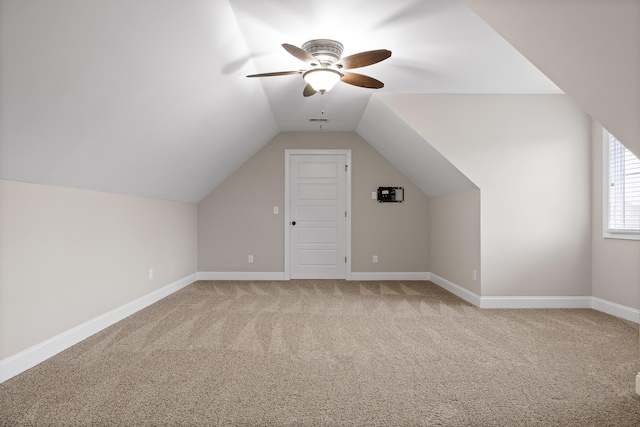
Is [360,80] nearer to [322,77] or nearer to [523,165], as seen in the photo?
[322,77]

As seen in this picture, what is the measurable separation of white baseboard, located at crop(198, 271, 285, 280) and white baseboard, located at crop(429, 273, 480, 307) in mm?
2357

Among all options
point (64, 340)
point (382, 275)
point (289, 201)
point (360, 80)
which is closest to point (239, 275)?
point (289, 201)

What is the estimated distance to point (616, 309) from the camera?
3785mm

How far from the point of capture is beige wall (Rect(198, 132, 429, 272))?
5.87m

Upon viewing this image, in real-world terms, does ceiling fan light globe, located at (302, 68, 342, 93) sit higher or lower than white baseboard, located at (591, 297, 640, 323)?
higher

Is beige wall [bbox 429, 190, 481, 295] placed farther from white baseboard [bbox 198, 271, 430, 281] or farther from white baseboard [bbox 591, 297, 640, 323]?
white baseboard [bbox 591, 297, 640, 323]

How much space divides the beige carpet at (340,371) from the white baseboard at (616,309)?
12cm

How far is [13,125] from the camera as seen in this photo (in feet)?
6.53

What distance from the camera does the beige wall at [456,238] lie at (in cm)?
427

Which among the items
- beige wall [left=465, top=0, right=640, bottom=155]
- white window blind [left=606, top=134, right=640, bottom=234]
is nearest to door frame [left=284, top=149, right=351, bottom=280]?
white window blind [left=606, top=134, right=640, bottom=234]

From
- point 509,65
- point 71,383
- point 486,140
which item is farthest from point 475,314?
point 71,383

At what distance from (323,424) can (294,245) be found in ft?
13.7

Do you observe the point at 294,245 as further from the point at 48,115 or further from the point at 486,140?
the point at 48,115

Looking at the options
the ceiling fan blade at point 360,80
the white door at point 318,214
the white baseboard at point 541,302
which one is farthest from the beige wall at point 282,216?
the ceiling fan blade at point 360,80
